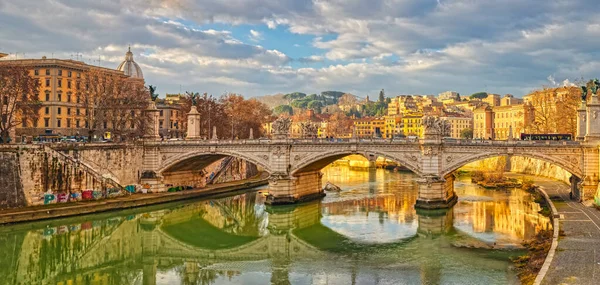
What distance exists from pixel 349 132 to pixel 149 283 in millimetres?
113665

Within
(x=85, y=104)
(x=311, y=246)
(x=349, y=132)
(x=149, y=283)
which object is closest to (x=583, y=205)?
(x=311, y=246)

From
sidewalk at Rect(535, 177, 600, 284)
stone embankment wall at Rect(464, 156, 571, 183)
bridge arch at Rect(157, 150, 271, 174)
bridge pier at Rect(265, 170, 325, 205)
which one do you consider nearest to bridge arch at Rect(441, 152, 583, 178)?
sidewalk at Rect(535, 177, 600, 284)

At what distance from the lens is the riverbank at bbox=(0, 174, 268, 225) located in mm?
35334

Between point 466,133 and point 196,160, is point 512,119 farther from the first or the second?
point 196,160

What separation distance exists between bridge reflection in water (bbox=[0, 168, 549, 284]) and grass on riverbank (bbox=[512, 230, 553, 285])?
682 millimetres

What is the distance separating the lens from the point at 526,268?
23281 mm

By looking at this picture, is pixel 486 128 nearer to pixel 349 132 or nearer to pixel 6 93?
pixel 349 132

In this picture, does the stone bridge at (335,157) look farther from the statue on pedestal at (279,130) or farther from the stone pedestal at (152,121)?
the stone pedestal at (152,121)

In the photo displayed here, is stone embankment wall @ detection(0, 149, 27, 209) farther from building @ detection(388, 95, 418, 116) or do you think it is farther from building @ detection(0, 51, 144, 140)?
building @ detection(388, 95, 418, 116)

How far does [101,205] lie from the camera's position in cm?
4028

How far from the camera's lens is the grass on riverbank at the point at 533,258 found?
2192cm

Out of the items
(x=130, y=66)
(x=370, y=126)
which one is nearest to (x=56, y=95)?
(x=130, y=66)

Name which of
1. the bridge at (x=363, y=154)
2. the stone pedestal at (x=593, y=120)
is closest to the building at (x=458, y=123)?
the bridge at (x=363, y=154)

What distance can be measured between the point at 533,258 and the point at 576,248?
86.9 inches
